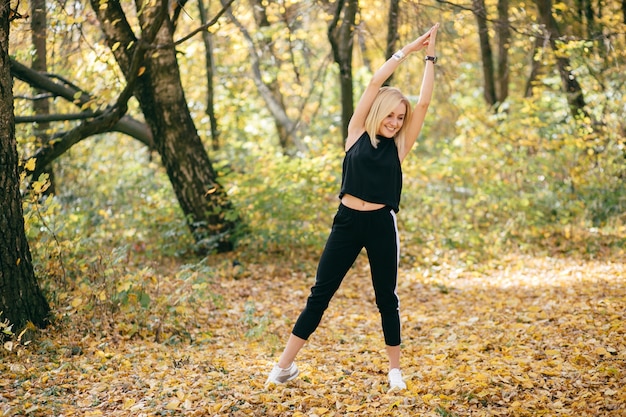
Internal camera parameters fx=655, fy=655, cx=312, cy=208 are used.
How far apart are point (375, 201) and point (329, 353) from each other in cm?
185

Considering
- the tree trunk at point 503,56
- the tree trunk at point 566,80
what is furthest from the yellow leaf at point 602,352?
the tree trunk at point 503,56

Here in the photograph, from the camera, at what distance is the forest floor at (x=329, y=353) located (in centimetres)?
382

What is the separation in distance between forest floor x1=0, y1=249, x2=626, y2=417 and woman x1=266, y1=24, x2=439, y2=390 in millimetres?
395

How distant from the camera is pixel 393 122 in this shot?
3982 millimetres

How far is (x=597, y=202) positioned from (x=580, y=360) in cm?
560

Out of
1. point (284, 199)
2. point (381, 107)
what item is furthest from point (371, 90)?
point (284, 199)

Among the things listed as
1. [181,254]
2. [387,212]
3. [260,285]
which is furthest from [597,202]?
[387,212]

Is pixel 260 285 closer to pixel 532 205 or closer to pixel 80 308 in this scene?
pixel 80 308

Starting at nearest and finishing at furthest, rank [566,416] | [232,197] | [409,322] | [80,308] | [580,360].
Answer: [566,416] < [580,360] < [80,308] < [409,322] < [232,197]

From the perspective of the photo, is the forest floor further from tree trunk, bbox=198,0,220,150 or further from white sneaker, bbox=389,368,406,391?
tree trunk, bbox=198,0,220,150

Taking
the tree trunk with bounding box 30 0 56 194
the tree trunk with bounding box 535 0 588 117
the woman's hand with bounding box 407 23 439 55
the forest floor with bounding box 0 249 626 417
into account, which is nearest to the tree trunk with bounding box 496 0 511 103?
the tree trunk with bounding box 535 0 588 117

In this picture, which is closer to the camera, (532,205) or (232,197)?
(232,197)

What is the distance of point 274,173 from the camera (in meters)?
8.68

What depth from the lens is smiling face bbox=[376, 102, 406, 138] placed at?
397cm
